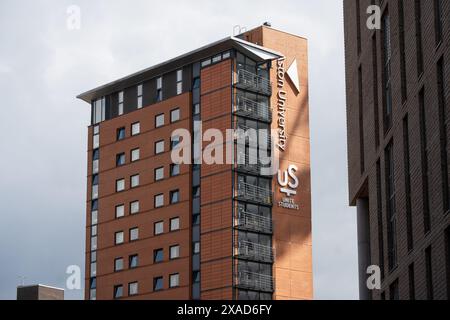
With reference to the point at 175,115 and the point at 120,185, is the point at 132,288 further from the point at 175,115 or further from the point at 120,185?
the point at 175,115

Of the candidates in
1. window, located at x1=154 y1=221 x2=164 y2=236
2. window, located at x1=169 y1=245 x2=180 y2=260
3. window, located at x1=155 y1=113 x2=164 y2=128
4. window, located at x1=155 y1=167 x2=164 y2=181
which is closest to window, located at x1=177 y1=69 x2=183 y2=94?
window, located at x1=155 y1=113 x2=164 y2=128

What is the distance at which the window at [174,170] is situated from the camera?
328ft

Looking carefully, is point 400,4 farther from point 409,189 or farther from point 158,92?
point 158,92

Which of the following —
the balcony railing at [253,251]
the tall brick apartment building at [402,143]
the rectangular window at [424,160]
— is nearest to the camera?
the tall brick apartment building at [402,143]

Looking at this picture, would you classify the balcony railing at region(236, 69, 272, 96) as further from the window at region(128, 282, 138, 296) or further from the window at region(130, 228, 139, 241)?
the window at region(128, 282, 138, 296)

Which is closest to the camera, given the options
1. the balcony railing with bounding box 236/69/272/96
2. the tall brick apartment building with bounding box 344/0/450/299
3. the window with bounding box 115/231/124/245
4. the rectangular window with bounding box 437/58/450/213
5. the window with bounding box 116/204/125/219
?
the rectangular window with bounding box 437/58/450/213

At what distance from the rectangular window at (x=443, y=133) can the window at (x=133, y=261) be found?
68.6 m

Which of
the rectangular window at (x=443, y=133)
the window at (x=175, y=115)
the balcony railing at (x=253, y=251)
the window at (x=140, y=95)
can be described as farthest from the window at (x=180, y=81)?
the rectangular window at (x=443, y=133)

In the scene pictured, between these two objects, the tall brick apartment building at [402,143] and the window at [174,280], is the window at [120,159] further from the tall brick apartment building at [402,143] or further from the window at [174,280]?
the tall brick apartment building at [402,143]

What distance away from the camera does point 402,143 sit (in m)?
40.1

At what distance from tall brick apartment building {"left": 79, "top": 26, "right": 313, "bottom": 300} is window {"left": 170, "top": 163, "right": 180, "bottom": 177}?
6.4 inches

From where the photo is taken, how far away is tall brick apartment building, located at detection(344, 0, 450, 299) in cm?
3438

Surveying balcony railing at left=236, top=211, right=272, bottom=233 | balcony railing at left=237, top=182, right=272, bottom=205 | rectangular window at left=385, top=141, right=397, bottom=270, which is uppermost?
balcony railing at left=237, top=182, right=272, bottom=205

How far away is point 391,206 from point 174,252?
55910 millimetres
